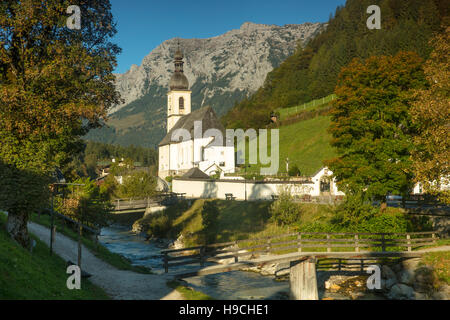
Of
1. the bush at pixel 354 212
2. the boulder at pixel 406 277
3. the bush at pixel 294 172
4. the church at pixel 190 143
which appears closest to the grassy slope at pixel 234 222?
the bush at pixel 354 212

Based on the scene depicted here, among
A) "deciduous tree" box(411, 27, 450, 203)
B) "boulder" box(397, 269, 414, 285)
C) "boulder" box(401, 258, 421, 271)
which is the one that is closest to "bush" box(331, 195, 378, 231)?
"boulder" box(401, 258, 421, 271)

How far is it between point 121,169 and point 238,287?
74.3m

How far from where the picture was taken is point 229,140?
265 ft

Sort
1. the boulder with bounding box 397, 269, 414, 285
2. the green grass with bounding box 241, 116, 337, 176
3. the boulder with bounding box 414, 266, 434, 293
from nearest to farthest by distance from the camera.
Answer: the boulder with bounding box 414, 266, 434, 293 → the boulder with bounding box 397, 269, 414, 285 → the green grass with bounding box 241, 116, 337, 176

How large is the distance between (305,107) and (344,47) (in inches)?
895

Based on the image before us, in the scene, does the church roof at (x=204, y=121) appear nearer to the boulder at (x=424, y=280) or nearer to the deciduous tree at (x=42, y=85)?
the boulder at (x=424, y=280)

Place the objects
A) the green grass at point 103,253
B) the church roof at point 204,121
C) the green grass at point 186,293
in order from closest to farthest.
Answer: the green grass at point 186,293
the green grass at point 103,253
the church roof at point 204,121

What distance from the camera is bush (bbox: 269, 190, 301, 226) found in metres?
38.2

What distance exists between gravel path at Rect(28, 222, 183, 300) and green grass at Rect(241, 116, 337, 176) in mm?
39674

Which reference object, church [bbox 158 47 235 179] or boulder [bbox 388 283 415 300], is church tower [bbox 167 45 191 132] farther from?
boulder [bbox 388 283 415 300]

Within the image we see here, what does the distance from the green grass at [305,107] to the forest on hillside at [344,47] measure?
389 cm

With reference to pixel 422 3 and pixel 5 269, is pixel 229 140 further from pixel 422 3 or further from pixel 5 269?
pixel 5 269

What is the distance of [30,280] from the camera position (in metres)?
13.8

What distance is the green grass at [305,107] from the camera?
9531 centimetres
